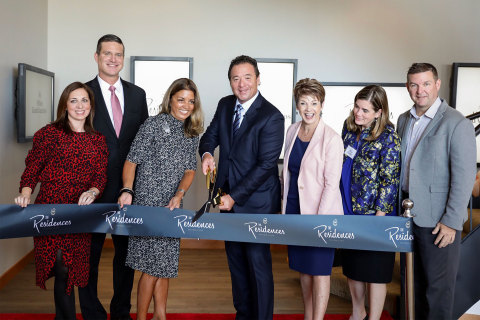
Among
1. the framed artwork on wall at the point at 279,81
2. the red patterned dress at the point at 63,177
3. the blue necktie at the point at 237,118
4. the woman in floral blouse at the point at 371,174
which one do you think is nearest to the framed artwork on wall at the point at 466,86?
the framed artwork on wall at the point at 279,81

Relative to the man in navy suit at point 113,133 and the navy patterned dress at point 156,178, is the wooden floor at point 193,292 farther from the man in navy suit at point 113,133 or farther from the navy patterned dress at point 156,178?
the navy patterned dress at point 156,178

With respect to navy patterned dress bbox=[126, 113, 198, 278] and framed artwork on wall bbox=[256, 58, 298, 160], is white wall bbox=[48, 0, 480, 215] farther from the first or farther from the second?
navy patterned dress bbox=[126, 113, 198, 278]

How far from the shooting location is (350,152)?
2.86 meters

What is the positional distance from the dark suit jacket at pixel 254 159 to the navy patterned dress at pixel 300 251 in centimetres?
11

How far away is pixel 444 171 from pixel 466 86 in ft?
9.91

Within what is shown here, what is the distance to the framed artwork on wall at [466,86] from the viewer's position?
16.8 feet

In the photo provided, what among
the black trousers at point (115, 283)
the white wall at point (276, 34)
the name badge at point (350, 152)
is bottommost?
the black trousers at point (115, 283)

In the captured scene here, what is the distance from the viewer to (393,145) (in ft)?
8.92

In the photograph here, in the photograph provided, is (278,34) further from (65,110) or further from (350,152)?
(65,110)

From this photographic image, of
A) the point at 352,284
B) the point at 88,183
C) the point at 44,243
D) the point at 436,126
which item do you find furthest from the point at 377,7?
the point at 44,243

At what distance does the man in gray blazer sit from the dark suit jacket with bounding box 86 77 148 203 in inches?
74.5

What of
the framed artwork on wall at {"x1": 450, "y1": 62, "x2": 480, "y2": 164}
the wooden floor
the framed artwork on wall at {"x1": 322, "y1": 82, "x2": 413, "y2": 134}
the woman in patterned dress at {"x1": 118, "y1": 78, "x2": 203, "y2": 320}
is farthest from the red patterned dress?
the framed artwork on wall at {"x1": 450, "y1": 62, "x2": 480, "y2": 164}

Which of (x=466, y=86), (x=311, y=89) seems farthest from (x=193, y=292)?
(x=466, y=86)

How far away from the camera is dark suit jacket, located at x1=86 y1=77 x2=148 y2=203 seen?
122 inches
